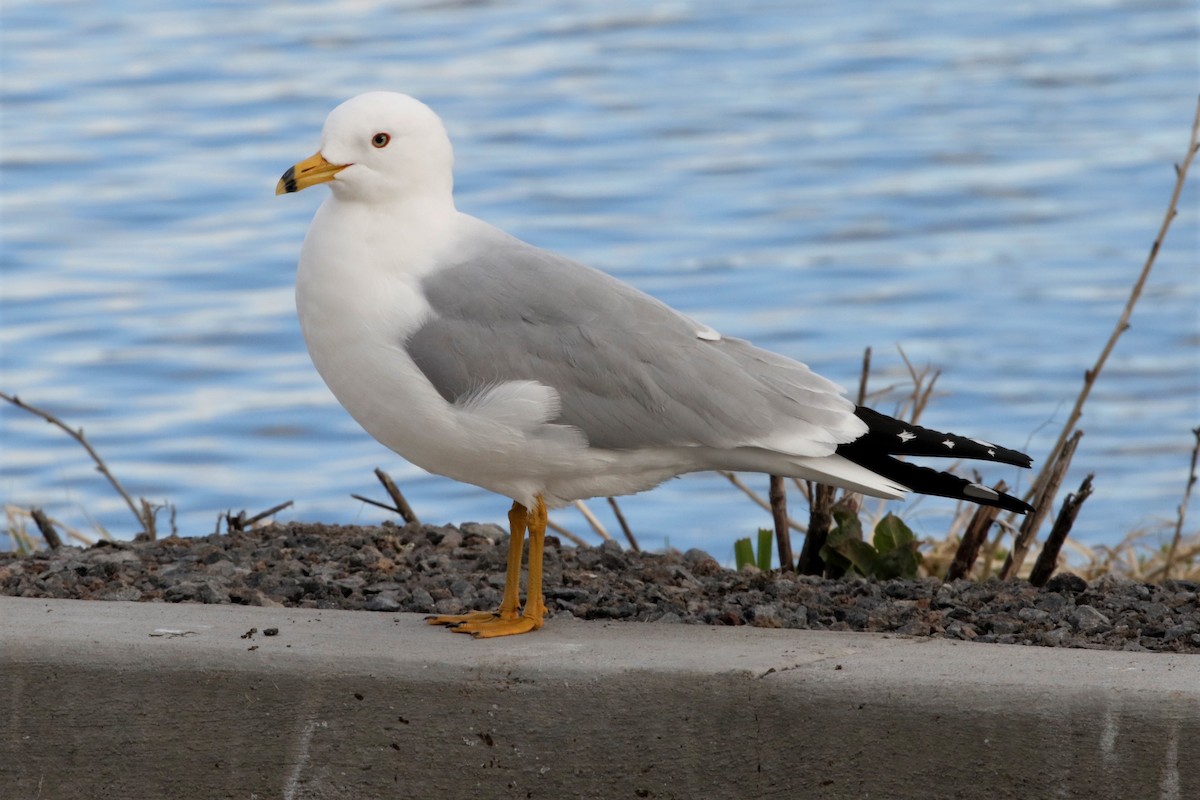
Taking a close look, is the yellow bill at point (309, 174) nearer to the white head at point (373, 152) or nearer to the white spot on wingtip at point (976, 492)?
the white head at point (373, 152)

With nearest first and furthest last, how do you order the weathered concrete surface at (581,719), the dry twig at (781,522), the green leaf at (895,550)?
the weathered concrete surface at (581,719)
the green leaf at (895,550)
the dry twig at (781,522)

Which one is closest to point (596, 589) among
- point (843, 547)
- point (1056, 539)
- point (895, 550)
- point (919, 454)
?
point (843, 547)

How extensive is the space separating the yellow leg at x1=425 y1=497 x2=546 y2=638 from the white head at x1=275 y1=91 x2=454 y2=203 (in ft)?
2.58

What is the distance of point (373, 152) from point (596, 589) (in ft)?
4.10

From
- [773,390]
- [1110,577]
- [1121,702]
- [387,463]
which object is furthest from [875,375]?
[1121,702]

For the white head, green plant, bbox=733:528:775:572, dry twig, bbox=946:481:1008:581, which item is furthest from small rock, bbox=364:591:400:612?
dry twig, bbox=946:481:1008:581

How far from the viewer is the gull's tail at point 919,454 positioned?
3910mm

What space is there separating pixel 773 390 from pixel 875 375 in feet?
16.1

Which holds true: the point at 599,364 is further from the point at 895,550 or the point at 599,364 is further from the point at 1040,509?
Answer: the point at 1040,509

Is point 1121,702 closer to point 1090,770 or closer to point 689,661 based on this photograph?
point 1090,770

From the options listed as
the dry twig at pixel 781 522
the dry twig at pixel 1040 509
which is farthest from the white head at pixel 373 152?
the dry twig at pixel 1040 509

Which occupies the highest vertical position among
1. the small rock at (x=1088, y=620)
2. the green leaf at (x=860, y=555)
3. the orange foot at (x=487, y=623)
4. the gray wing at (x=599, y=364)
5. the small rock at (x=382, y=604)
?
the gray wing at (x=599, y=364)

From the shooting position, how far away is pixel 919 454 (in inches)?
154

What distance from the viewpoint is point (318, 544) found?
4852 mm
